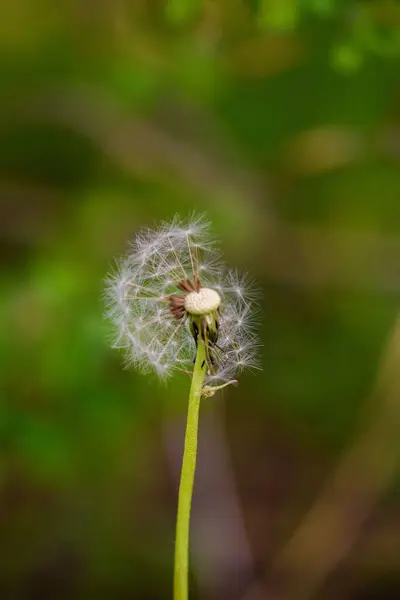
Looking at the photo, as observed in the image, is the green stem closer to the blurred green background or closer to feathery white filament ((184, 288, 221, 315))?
feathery white filament ((184, 288, 221, 315))

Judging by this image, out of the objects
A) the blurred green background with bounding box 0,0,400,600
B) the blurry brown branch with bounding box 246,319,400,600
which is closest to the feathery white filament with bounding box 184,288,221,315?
the blurred green background with bounding box 0,0,400,600

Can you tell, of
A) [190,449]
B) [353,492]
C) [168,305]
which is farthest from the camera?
[353,492]

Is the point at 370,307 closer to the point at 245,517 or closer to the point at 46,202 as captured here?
the point at 245,517

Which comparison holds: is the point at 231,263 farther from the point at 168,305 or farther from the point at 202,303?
the point at 202,303

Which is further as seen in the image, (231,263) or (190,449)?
(231,263)

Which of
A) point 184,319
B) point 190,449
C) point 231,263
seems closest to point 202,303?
point 184,319

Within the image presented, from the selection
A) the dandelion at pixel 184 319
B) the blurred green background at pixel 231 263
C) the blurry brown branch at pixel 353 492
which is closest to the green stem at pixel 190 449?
the dandelion at pixel 184 319

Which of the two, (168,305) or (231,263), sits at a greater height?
(231,263)
